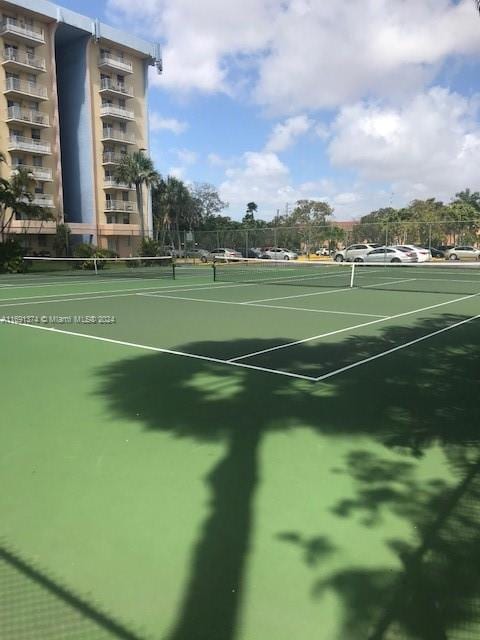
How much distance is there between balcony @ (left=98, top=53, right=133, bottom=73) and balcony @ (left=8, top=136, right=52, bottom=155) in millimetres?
10740

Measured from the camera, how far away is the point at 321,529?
3.09 meters

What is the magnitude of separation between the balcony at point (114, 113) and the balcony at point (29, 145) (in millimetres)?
7309

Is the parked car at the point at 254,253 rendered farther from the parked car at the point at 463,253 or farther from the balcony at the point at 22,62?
the balcony at the point at 22,62

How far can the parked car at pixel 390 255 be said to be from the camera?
36.8 metres

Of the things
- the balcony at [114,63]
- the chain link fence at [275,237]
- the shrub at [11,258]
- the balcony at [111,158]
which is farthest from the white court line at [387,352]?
the balcony at [114,63]

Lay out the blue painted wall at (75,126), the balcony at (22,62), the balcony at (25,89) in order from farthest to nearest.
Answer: the blue painted wall at (75,126)
the balcony at (25,89)
the balcony at (22,62)

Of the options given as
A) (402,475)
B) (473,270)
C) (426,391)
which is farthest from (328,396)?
(473,270)

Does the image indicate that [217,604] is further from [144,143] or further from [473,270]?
[144,143]

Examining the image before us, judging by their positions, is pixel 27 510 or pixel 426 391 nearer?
pixel 27 510

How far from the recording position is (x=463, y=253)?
129 ft

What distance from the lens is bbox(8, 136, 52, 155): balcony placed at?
49906 mm

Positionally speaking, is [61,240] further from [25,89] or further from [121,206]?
[25,89]

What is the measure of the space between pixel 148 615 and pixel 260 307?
11207mm

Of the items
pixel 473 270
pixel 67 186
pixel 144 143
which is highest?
pixel 144 143
